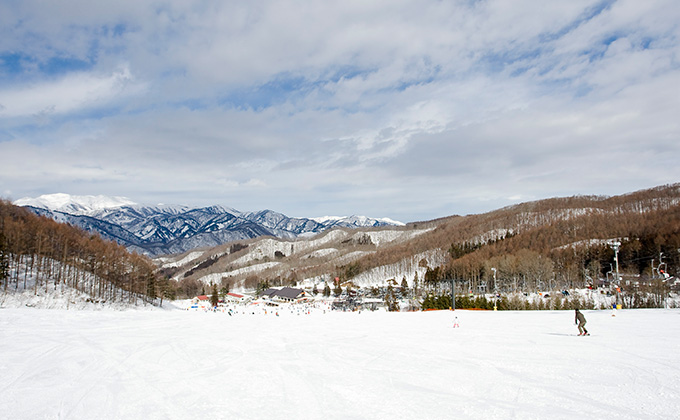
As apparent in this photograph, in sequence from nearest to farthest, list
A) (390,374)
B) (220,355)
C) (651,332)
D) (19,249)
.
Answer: (390,374)
(220,355)
(651,332)
(19,249)

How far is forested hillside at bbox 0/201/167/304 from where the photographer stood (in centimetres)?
5781

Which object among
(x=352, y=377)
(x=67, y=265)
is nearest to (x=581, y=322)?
(x=352, y=377)

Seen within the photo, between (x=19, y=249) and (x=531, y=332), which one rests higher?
(x=19, y=249)

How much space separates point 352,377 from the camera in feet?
43.0

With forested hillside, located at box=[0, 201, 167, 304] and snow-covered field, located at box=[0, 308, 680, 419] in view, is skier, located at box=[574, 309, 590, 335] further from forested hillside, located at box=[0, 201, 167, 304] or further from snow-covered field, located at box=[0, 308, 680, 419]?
forested hillside, located at box=[0, 201, 167, 304]

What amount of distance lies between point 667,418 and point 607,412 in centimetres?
112

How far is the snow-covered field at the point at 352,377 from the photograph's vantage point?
31.6ft

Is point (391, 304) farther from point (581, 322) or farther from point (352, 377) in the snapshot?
point (352, 377)

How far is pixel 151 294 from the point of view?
256ft

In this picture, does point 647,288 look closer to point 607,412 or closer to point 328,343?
point 328,343

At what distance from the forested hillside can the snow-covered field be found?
45473 mm

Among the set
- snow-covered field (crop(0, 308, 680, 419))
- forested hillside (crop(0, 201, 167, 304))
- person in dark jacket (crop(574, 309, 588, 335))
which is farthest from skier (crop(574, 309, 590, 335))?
forested hillside (crop(0, 201, 167, 304))

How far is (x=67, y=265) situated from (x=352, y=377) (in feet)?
257

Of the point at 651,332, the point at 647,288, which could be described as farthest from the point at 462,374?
the point at 647,288
